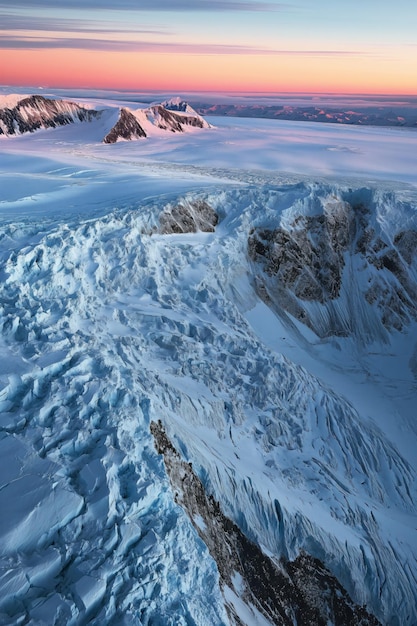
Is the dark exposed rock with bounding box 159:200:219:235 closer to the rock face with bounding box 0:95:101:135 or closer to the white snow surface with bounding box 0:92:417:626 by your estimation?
the white snow surface with bounding box 0:92:417:626

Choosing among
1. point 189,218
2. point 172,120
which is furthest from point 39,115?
point 189,218

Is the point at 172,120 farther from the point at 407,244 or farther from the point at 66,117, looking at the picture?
the point at 407,244

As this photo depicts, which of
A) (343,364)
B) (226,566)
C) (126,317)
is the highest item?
(126,317)

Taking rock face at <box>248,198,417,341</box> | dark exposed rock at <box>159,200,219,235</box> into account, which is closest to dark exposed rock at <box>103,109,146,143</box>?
dark exposed rock at <box>159,200,219,235</box>

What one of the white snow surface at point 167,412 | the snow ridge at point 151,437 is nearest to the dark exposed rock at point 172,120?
the white snow surface at point 167,412

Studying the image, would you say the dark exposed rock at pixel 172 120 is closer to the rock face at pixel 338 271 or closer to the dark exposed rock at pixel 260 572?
the rock face at pixel 338 271

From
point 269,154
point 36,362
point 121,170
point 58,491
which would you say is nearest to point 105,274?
point 36,362

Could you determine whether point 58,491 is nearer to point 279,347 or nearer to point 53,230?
point 53,230
